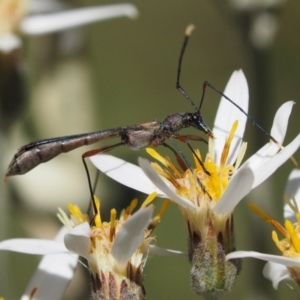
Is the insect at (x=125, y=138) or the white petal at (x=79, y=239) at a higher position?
the insect at (x=125, y=138)

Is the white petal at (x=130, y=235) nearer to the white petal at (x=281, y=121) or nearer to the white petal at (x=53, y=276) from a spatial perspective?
the white petal at (x=53, y=276)

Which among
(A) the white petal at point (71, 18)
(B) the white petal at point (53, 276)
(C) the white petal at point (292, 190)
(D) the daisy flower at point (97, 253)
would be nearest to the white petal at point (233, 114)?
(C) the white petal at point (292, 190)

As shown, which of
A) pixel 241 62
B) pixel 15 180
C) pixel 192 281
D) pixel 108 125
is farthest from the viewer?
pixel 108 125

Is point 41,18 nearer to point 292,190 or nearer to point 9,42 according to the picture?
point 9,42

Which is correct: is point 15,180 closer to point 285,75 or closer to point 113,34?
point 285,75

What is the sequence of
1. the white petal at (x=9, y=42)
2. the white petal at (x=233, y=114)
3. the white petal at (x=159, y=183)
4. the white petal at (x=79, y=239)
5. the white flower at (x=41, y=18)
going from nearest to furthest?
the white petal at (x=159, y=183)
the white petal at (x=79, y=239)
the white petal at (x=233, y=114)
the white petal at (x=9, y=42)
the white flower at (x=41, y=18)

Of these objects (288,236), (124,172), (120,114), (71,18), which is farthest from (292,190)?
(120,114)

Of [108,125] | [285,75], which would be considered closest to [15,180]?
[108,125]
